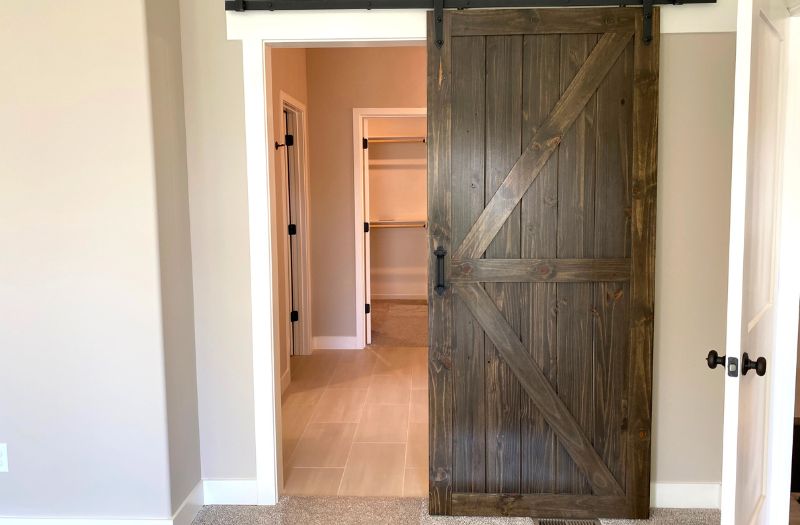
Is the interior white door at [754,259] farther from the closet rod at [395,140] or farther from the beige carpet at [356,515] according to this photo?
the closet rod at [395,140]

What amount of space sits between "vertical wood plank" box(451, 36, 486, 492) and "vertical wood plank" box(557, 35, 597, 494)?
33cm

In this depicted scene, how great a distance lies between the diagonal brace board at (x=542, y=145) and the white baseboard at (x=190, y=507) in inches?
60.3

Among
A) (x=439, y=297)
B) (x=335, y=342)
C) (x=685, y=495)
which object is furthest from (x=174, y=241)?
(x=335, y=342)

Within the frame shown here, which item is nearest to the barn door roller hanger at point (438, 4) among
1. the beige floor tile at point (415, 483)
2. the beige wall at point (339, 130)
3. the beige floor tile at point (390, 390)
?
the beige floor tile at point (415, 483)

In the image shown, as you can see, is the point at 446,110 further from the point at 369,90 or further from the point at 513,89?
the point at 369,90

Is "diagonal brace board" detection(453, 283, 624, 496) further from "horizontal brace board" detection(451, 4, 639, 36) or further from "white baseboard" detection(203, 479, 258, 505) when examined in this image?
"white baseboard" detection(203, 479, 258, 505)

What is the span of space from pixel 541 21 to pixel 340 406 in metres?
2.70

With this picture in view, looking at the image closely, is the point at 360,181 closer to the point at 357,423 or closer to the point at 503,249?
the point at 357,423

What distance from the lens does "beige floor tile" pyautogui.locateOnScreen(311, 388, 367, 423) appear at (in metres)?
3.96

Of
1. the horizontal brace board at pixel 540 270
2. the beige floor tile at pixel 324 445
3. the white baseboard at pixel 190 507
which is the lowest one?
the beige floor tile at pixel 324 445

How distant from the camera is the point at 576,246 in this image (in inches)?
103

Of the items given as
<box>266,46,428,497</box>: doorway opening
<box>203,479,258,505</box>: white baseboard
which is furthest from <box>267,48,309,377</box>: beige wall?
<box>203,479,258,505</box>: white baseboard

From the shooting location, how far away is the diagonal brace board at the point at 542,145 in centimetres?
251

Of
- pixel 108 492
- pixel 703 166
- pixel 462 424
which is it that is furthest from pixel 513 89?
pixel 108 492
